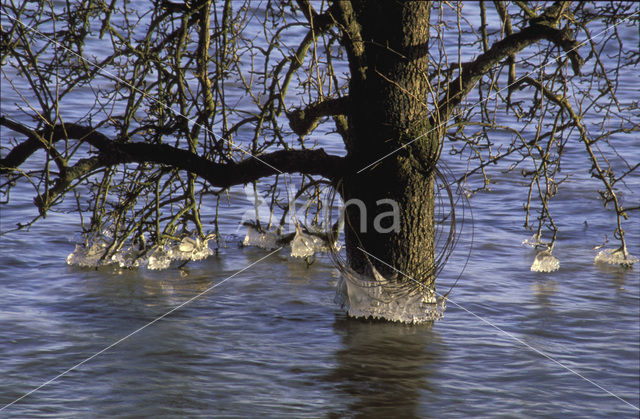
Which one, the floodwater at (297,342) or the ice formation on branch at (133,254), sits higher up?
the ice formation on branch at (133,254)

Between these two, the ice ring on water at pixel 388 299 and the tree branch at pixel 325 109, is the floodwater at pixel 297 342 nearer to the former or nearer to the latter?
the ice ring on water at pixel 388 299

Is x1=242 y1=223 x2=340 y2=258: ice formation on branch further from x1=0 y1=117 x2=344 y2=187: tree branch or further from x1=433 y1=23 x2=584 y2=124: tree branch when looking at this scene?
x1=433 y1=23 x2=584 y2=124: tree branch

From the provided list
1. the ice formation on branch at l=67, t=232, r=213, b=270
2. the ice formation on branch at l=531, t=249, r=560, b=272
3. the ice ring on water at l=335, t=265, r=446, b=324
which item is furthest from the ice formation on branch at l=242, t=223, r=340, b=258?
the ice formation on branch at l=531, t=249, r=560, b=272

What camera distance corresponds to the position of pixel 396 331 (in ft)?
17.6

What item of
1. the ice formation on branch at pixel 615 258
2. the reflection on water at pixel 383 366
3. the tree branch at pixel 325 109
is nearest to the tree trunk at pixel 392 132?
the tree branch at pixel 325 109

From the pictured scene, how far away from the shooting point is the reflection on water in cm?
441

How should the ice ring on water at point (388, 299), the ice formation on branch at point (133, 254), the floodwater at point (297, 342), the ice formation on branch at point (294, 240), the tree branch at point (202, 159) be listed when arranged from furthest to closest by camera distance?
the ice formation on branch at point (294, 240)
the ice formation on branch at point (133, 254)
the ice ring on water at point (388, 299)
the tree branch at point (202, 159)
the floodwater at point (297, 342)

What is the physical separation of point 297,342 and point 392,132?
5.06ft

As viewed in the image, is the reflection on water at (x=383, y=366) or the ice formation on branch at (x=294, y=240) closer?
the reflection on water at (x=383, y=366)

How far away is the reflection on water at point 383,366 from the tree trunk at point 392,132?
50 cm

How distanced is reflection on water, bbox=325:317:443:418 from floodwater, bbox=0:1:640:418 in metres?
0.01

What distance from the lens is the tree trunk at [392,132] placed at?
484 cm

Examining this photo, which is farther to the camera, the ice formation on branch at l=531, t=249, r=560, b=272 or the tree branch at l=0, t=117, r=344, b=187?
the ice formation on branch at l=531, t=249, r=560, b=272

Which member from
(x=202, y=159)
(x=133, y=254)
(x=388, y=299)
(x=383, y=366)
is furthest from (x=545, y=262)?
(x=133, y=254)
